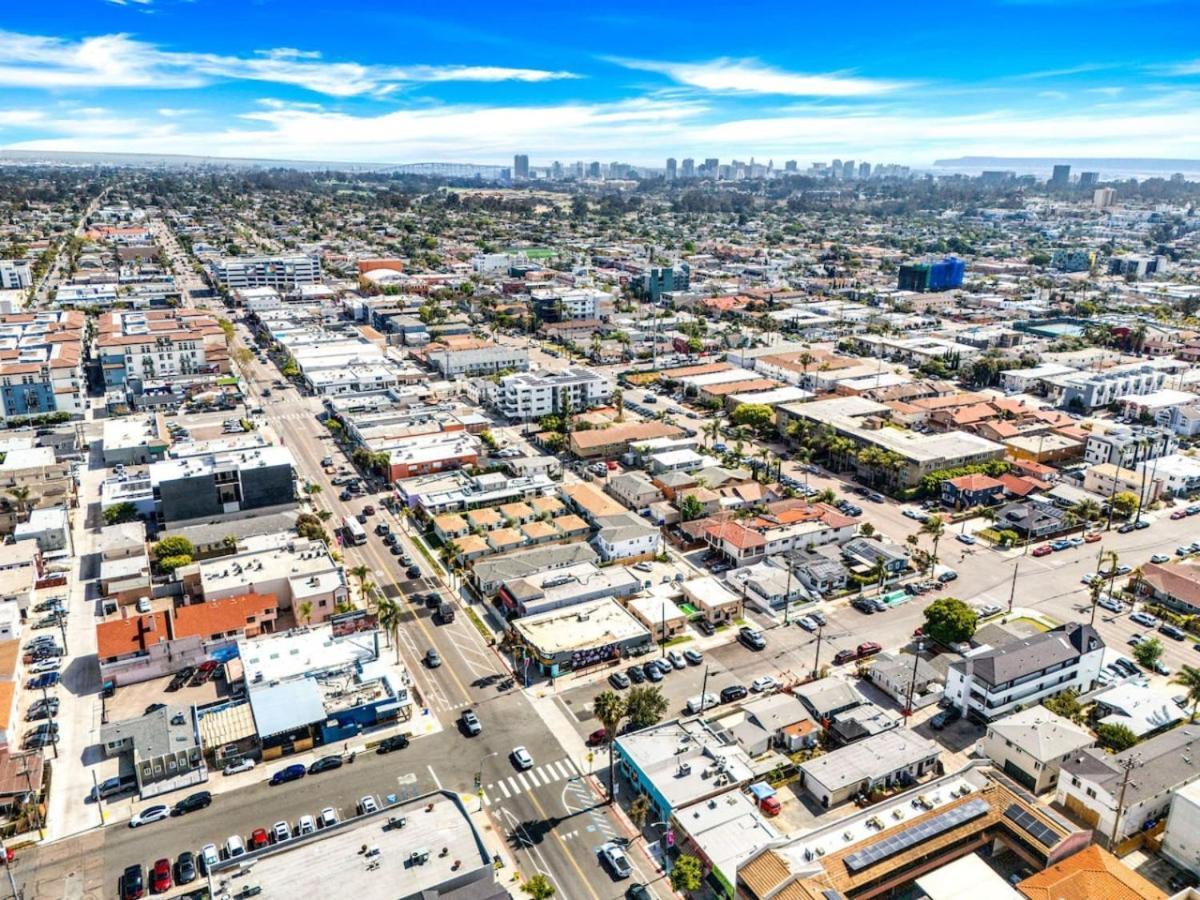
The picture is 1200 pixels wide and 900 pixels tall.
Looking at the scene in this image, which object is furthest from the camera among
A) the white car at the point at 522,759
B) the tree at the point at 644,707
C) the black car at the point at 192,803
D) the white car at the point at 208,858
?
the tree at the point at 644,707

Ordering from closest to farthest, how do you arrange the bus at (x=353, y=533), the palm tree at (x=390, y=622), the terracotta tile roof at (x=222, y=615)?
the terracotta tile roof at (x=222, y=615), the palm tree at (x=390, y=622), the bus at (x=353, y=533)

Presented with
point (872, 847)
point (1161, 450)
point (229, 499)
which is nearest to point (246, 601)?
point (229, 499)

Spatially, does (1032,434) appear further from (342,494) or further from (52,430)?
(52,430)

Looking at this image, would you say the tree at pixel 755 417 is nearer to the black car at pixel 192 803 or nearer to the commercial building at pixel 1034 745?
the commercial building at pixel 1034 745

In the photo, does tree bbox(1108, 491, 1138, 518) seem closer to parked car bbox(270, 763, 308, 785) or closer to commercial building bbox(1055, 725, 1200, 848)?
commercial building bbox(1055, 725, 1200, 848)

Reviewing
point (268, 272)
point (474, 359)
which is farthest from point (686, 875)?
point (268, 272)

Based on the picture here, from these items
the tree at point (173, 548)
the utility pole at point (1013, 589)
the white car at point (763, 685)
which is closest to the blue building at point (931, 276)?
the utility pole at point (1013, 589)
